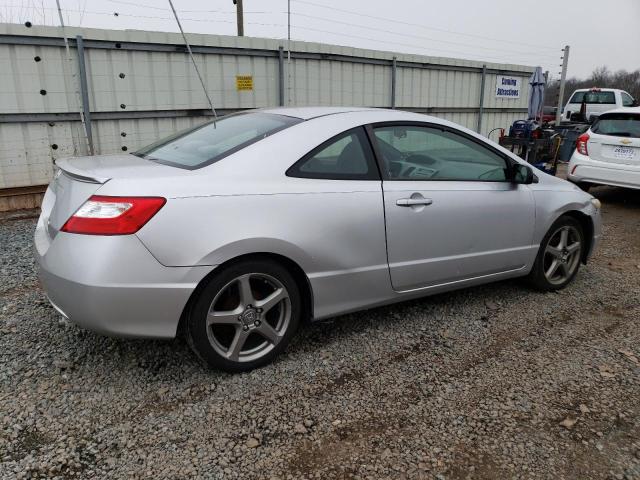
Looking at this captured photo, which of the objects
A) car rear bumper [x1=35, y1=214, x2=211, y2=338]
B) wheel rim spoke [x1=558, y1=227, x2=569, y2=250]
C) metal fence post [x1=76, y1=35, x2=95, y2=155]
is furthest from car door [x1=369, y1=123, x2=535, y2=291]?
metal fence post [x1=76, y1=35, x2=95, y2=155]

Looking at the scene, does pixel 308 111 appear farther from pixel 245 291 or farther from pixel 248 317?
pixel 248 317

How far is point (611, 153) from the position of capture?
7840 millimetres

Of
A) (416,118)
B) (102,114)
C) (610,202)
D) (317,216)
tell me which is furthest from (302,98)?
(317,216)

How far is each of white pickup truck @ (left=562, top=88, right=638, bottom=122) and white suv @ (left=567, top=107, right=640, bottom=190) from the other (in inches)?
423

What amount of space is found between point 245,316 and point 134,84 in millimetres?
5970

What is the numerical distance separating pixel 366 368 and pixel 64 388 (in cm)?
165

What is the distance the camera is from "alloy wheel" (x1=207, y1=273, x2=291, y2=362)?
110 inches

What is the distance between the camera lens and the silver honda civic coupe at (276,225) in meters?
2.51

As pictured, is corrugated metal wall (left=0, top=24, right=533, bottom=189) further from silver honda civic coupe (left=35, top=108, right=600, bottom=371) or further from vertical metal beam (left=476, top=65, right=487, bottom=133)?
silver honda civic coupe (left=35, top=108, right=600, bottom=371)

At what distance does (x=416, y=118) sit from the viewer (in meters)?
3.60

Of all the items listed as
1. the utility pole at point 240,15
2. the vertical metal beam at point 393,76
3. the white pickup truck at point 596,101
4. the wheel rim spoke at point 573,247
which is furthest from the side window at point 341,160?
the white pickup truck at point 596,101

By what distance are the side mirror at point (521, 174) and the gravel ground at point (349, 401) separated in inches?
38.8

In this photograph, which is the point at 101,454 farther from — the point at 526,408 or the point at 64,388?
the point at 526,408

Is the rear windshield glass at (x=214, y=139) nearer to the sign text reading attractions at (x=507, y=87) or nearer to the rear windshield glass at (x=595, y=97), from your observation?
the sign text reading attractions at (x=507, y=87)
